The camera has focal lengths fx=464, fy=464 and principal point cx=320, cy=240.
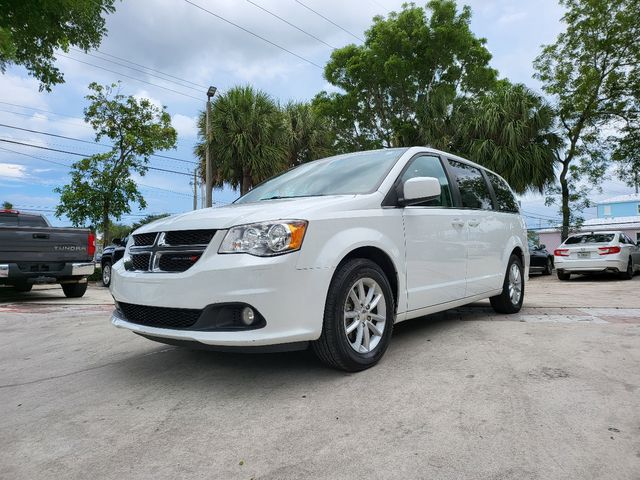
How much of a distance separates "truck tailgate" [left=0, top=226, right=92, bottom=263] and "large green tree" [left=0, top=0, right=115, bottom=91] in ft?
8.36

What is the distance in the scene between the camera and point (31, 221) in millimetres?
9656

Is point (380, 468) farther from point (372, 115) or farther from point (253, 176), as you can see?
point (372, 115)

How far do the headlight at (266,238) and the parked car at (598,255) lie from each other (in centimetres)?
1231

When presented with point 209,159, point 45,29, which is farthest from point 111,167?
point 45,29

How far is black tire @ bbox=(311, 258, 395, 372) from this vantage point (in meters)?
2.86

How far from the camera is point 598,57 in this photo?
16500 millimetres

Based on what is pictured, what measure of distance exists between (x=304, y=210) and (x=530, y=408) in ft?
5.50

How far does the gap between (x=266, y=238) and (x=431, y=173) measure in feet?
6.75

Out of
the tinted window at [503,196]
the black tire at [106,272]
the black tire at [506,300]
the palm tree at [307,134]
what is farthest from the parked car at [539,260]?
the black tire at [106,272]

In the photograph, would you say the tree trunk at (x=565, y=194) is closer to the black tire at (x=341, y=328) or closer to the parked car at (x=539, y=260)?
the parked car at (x=539, y=260)

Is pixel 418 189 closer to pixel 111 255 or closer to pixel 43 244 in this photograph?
pixel 43 244

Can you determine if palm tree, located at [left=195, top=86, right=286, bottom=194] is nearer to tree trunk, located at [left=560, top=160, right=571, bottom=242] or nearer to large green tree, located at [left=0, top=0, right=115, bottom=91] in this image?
large green tree, located at [left=0, top=0, right=115, bottom=91]

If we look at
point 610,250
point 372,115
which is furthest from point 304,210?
point 372,115

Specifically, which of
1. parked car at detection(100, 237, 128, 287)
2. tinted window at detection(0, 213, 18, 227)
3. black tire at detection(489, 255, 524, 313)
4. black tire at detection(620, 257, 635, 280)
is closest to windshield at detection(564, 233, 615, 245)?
black tire at detection(620, 257, 635, 280)
